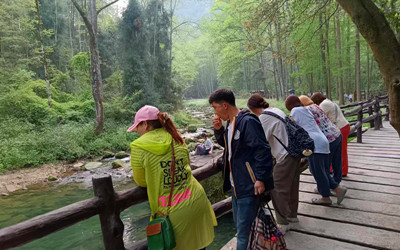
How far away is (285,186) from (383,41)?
1.67 m

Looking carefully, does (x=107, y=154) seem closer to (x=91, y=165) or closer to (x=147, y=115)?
(x=91, y=165)

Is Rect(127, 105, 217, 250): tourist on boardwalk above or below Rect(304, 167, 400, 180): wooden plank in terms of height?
above

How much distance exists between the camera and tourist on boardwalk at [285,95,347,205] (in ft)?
11.0

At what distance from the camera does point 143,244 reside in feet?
8.45

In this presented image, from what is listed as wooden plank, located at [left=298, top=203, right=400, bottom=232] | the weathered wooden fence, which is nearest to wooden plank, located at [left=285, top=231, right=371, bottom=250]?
wooden plank, located at [left=298, top=203, right=400, bottom=232]

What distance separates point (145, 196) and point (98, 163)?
10.2m

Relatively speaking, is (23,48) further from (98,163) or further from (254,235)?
(254,235)

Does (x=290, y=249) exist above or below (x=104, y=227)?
below

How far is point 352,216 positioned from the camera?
3541 mm

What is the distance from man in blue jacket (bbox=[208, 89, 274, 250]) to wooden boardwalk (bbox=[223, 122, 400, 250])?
2.85 ft

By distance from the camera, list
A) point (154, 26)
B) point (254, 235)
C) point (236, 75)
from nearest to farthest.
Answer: point (254, 235), point (154, 26), point (236, 75)

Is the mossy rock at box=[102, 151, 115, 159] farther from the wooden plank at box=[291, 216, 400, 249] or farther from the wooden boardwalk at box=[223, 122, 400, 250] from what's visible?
the wooden plank at box=[291, 216, 400, 249]

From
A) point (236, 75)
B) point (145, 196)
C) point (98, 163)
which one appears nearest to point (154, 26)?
point (98, 163)

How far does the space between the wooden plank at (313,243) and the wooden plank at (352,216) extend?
0.55 m
